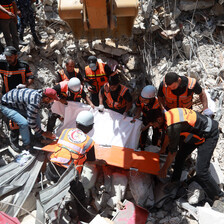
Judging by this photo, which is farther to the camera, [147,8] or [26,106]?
[147,8]

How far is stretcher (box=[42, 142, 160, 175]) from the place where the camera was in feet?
11.0

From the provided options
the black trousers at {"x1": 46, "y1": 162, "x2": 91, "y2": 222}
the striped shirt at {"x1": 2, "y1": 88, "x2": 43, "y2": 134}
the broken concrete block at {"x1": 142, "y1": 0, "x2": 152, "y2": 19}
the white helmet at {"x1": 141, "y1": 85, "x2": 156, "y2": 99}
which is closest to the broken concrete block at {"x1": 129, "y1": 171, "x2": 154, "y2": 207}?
the black trousers at {"x1": 46, "y1": 162, "x2": 91, "y2": 222}

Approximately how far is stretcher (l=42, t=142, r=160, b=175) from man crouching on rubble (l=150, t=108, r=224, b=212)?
8.6 inches

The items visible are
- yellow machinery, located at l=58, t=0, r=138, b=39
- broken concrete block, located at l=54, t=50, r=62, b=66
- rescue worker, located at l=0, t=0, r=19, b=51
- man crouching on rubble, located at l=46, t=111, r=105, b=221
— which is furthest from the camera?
broken concrete block, located at l=54, t=50, r=62, b=66

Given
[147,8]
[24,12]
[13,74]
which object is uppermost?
[24,12]

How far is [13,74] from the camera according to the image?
3.88 m

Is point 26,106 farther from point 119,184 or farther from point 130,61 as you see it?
point 130,61

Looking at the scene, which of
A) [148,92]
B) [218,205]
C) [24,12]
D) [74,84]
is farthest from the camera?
[24,12]

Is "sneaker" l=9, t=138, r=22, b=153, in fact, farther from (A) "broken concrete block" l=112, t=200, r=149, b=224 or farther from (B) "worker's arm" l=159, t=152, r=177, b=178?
(B) "worker's arm" l=159, t=152, r=177, b=178

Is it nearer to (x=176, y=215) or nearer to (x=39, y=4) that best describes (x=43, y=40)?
(x=39, y=4)

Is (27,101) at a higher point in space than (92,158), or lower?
higher

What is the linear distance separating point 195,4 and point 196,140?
12.6ft

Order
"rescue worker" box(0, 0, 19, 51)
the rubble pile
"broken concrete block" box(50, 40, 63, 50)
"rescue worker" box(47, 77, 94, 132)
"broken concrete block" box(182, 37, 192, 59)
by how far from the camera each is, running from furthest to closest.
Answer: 1. "broken concrete block" box(50, 40, 63, 50)
2. "broken concrete block" box(182, 37, 192, 59)
3. the rubble pile
4. "rescue worker" box(0, 0, 19, 51)
5. "rescue worker" box(47, 77, 94, 132)

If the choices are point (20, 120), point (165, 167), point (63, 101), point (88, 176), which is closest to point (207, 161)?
point (165, 167)
